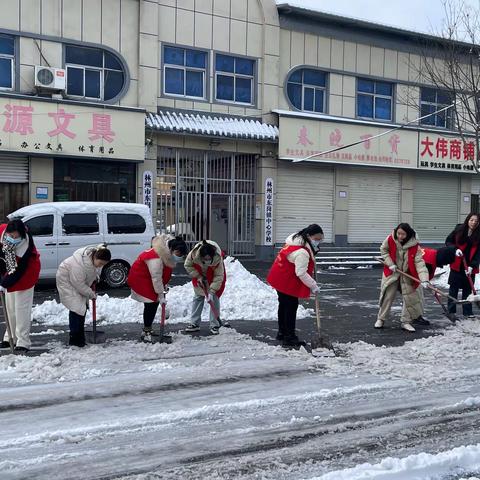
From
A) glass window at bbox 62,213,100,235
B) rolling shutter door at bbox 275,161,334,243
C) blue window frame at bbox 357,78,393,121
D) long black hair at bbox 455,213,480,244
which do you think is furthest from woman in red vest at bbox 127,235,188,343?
blue window frame at bbox 357,78,393,121

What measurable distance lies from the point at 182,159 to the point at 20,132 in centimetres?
523

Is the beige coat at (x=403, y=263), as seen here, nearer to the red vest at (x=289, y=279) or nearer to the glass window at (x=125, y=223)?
the red vest at (x=289, y=279)

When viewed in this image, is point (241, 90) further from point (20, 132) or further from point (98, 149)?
point (20, 132)

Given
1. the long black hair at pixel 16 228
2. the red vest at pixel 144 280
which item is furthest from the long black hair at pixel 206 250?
the long black hair at pixel 16 228

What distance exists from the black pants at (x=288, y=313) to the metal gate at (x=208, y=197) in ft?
39.4

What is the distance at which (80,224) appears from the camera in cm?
1343

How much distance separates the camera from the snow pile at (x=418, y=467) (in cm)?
402

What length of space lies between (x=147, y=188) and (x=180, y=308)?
9.46 metres

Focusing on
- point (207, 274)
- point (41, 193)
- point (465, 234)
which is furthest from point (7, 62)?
point (465, 234)

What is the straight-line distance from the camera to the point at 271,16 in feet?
68.4

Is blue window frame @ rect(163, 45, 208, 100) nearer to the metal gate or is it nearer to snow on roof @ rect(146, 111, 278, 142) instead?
snow on roof @ rect(146, 111, 278, 142)

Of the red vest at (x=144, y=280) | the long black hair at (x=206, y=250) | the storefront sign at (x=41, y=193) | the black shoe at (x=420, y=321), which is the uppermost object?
the storefront sign at (x=41, y=193)

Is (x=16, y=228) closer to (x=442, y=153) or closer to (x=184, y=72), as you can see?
(x=184, y=72)

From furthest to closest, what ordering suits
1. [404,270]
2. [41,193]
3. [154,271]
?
[41,193]
[404,270]
[154,271]
